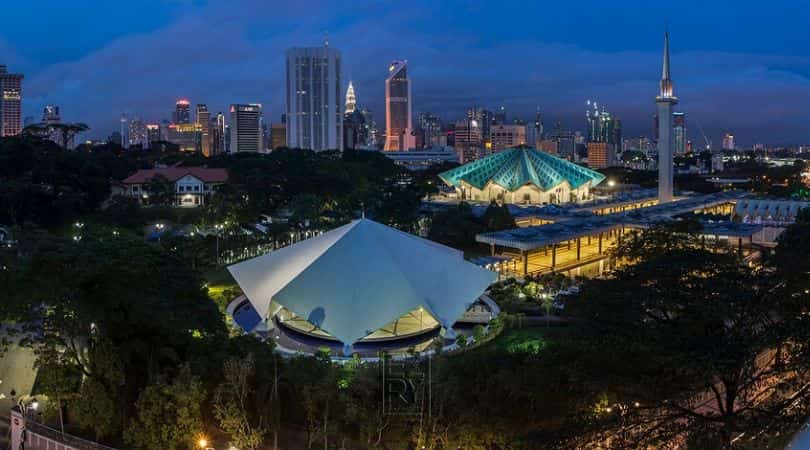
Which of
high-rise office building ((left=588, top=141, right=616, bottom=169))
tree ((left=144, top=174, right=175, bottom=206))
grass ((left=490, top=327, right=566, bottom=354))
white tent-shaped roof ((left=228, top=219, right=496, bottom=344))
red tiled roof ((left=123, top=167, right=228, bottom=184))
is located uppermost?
high-rise office building ((left=588, top=141, right=616, bottom=169))

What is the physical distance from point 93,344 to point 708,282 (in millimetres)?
10287

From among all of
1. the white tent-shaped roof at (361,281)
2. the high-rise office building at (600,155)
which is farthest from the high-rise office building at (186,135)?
the white tent-shaped roof at (361,281)

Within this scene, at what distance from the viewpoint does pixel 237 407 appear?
11422mm

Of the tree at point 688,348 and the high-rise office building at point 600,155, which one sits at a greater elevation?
the high-rise office building at point 600,155

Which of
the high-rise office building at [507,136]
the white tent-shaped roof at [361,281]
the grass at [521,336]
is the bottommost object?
the grass at [521,336]

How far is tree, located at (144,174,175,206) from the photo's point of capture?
138 ft

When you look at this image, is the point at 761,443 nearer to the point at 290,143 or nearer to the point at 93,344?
the point at 93,344

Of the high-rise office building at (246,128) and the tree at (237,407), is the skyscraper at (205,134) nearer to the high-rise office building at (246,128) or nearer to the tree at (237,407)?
the high-rise office building at (246,128)

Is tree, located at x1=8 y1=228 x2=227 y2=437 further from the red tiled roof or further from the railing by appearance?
the red tiled roof

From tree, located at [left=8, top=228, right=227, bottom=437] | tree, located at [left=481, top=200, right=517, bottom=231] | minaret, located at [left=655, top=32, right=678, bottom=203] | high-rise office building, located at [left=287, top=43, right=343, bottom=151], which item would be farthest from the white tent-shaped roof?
high-rise office building, located at [left=287, top=43, right=343, bottom=151]

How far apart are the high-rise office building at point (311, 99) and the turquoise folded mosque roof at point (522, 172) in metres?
60.3

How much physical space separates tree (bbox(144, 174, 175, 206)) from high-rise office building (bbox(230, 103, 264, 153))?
85268mm

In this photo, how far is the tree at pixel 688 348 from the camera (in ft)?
24.3

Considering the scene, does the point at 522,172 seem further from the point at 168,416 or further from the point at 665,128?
the point at 168,416
